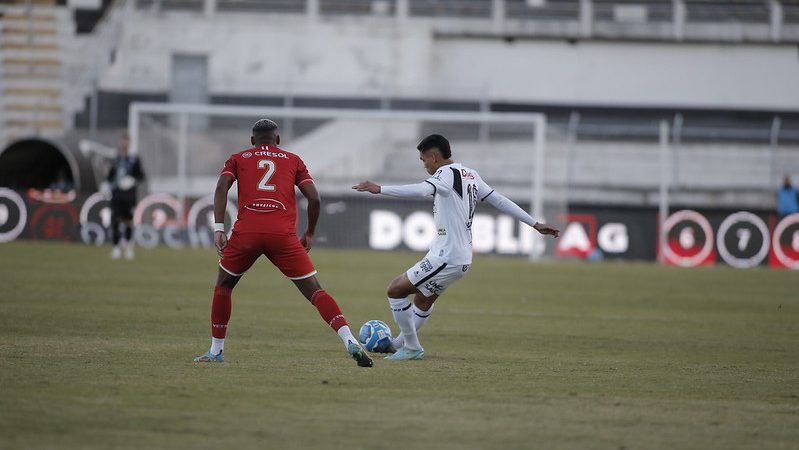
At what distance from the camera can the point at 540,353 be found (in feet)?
41.3

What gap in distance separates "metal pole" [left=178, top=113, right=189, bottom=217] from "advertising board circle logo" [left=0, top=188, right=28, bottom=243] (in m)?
4.00

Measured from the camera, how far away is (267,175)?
10758 millimetres

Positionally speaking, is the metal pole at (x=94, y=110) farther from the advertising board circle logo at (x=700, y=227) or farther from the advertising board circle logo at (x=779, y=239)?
the advertising board circle logo at (x=779, y=239)

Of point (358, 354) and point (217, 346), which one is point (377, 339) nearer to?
point (358, 354)

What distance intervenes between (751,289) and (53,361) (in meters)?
16.6

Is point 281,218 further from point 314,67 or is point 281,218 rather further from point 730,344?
point 314,67

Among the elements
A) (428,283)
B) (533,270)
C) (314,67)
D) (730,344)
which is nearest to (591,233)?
(533,270)

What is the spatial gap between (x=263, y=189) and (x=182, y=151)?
25.2m

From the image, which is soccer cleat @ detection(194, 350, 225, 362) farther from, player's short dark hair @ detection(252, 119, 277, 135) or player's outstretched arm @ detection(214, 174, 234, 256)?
player's short dark hair @ detection(252, 119, 277, 135)

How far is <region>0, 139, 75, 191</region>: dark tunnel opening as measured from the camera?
36.1m

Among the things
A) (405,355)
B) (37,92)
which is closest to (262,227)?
(405,355)

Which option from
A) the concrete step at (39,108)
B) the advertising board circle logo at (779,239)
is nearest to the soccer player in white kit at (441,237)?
the advertising board circle logo at (779,239)

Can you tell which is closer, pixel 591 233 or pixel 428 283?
pixel 428 283

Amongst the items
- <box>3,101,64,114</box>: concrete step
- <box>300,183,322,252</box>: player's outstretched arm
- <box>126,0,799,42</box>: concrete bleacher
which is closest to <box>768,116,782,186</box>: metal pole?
<box>126,0,799,42</box>: concrete bleacher
